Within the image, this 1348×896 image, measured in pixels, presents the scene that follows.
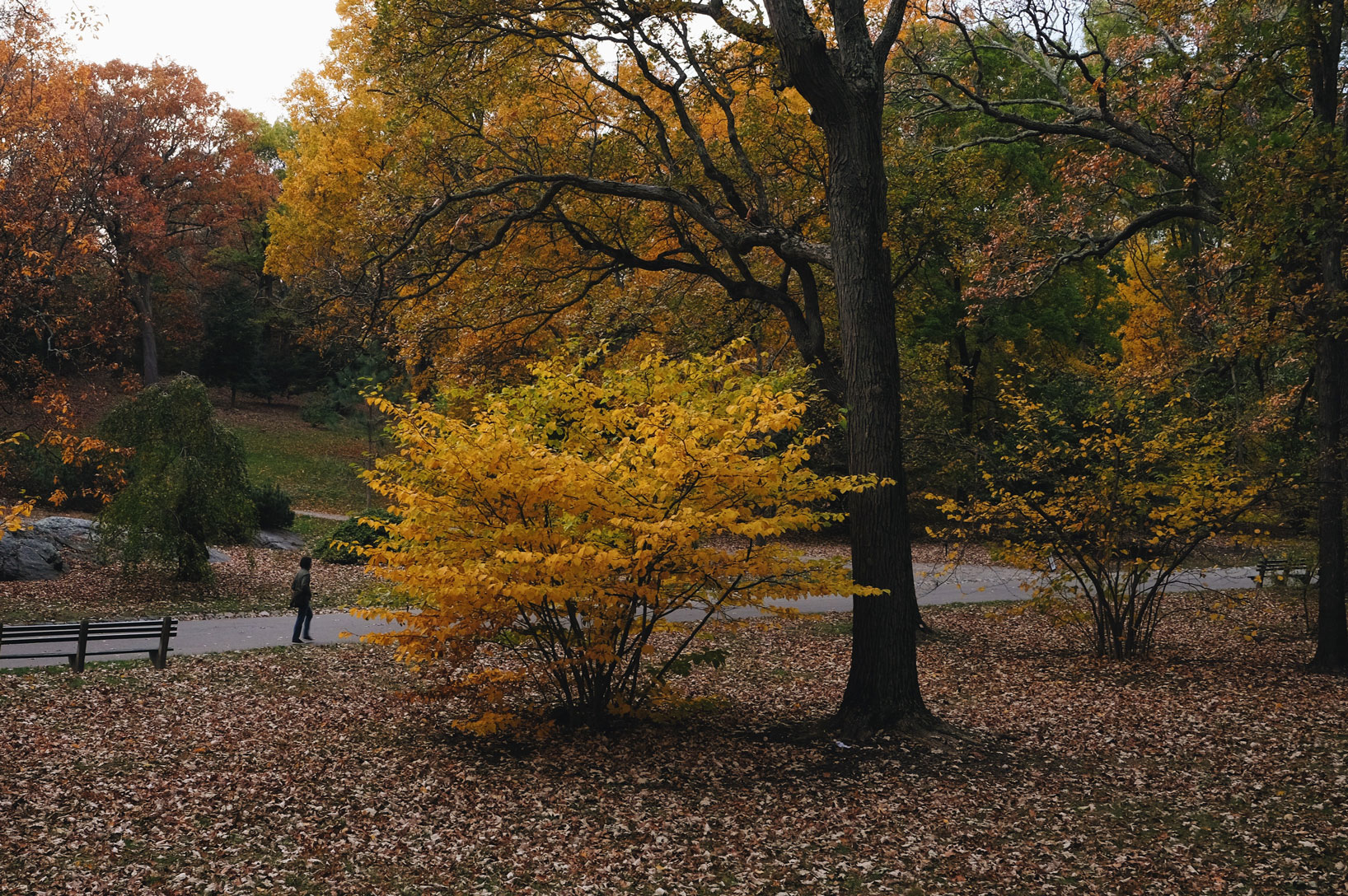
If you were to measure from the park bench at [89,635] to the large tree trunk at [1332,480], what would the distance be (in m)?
12.9

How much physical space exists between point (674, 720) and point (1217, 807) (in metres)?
4.22

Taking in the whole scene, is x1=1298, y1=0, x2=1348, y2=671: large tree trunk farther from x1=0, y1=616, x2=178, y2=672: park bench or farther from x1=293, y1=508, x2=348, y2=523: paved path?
x1=293, y1=508, x2=348, y2=523: paved path

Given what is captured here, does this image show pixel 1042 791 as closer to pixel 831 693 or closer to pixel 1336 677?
pixel 831 693

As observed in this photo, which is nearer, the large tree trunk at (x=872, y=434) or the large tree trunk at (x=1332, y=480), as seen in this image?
the large tree trunk at (x=872, y=434)

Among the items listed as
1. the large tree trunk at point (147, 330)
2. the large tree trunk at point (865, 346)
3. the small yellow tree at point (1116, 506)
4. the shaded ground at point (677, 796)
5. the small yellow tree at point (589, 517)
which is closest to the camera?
the shaded ground at point (677, 796)

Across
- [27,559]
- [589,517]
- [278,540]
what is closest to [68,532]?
[27,559]

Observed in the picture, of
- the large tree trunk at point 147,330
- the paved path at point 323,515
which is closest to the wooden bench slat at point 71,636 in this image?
the paved path at point 323,515

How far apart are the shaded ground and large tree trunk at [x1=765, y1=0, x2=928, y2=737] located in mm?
572

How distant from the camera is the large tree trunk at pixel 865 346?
26.3 feet

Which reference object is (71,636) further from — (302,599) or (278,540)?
(278,540)

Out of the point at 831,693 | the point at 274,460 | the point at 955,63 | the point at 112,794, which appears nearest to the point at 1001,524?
the point at 831,693

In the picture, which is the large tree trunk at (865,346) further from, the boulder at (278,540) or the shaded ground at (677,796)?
the boulder at (278,540)

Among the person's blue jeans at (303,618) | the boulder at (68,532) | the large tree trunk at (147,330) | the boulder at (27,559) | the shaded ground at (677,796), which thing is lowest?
the shaded ground at (677,796)

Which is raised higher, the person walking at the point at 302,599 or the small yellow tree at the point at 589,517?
the small yellow tree at the point at 589,517
